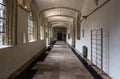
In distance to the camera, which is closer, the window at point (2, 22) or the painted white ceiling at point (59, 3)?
the window at point (2, 22)

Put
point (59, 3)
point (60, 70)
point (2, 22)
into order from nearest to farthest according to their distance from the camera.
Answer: point (2, 22) → point (60, 70) → point (59, 3)

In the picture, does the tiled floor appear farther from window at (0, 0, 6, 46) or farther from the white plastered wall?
window at (0, 0, 6, 46)

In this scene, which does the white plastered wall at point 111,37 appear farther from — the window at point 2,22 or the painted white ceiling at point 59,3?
the painted white ceiling at point 59,3

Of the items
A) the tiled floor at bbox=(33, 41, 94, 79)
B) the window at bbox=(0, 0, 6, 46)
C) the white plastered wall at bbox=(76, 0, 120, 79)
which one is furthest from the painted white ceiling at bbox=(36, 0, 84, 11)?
the window at bbox=(0, 0, 6, 46)

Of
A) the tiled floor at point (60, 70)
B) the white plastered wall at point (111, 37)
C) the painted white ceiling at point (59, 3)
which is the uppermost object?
the painted white ceiling at point (59, 3)

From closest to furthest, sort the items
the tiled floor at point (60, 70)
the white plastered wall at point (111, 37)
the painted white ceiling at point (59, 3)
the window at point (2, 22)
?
the white plastered wall at point (111, 37), the window at point (2, 22), the tiled floor at point (60, 70), the painted white ceiling at point (59, 3)

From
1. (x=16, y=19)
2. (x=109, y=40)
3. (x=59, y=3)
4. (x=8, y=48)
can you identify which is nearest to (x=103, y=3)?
(x=109, y=40)

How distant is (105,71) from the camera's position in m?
6.16

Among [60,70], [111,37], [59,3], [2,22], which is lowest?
[60,70]

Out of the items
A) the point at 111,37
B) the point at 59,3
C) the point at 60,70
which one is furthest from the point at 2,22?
the point at 59,3

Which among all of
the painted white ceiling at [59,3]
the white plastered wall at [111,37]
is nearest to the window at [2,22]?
the white plastered wall at [111,37]

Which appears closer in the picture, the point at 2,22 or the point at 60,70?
the point at 2,22

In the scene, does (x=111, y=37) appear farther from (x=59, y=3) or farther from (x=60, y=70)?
(x=59, y=3)

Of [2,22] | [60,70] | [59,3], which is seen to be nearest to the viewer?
[2,22]
